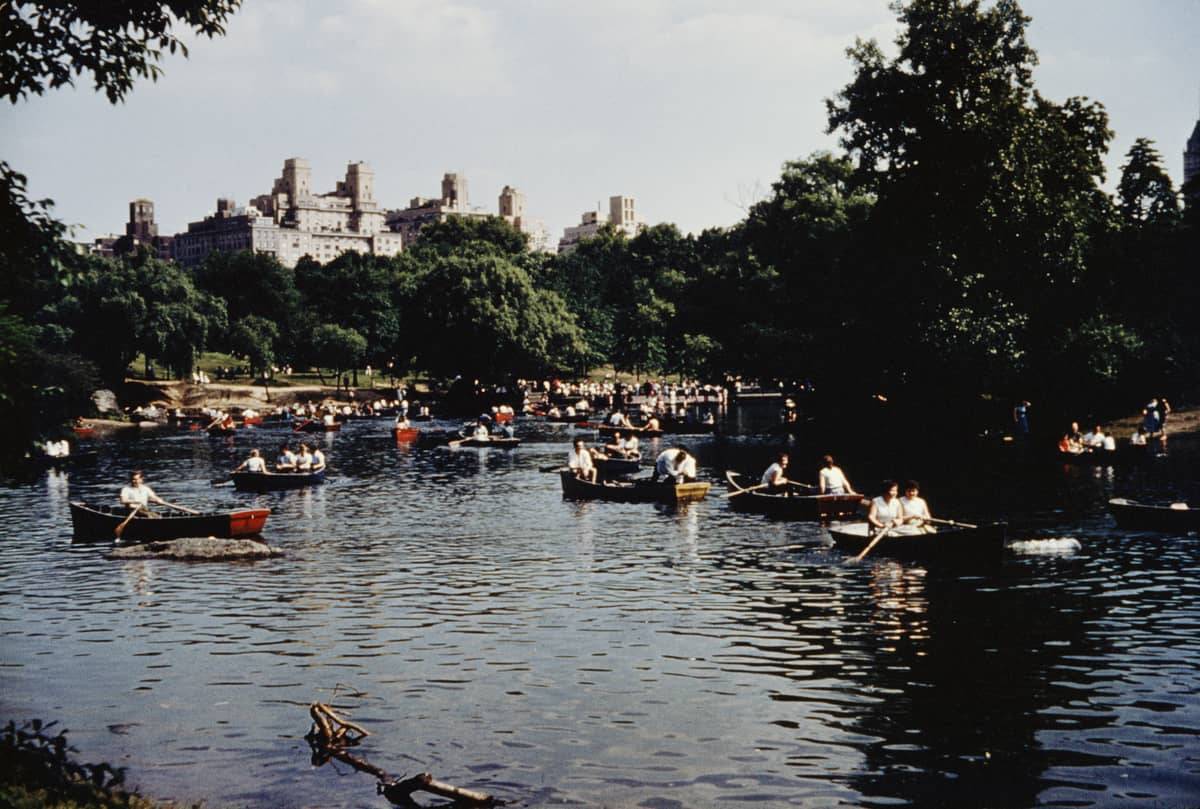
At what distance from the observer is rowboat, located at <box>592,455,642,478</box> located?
2172 inches

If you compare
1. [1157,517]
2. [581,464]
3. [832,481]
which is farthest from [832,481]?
[581,464]

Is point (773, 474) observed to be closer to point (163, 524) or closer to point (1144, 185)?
point (163, 524)

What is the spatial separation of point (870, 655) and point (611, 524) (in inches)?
723

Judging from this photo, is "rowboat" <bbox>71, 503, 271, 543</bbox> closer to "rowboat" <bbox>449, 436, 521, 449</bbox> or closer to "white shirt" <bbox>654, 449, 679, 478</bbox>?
"white shirt" <bbox>654, 449, 679, 478</bbox>

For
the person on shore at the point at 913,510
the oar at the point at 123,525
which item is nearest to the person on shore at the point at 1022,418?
the person on shore at the point at 913,510

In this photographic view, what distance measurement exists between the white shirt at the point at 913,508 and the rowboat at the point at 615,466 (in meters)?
24.8

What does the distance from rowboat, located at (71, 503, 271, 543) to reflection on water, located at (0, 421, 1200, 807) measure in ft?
3.18

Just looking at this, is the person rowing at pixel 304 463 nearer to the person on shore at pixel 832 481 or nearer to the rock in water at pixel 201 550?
the rock in water at pixel 201 550

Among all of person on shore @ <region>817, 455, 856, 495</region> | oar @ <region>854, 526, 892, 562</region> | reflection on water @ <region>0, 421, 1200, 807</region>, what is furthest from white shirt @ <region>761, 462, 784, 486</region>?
oar @ <region>854, 526, 892, 562</region>

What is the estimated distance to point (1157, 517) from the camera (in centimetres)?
3359

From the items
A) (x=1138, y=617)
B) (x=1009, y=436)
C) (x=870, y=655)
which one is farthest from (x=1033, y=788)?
(x=1009, y=436)

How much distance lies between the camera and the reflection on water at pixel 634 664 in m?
15.1

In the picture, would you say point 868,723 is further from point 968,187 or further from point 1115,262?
point 1115,262

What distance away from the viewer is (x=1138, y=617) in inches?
912
